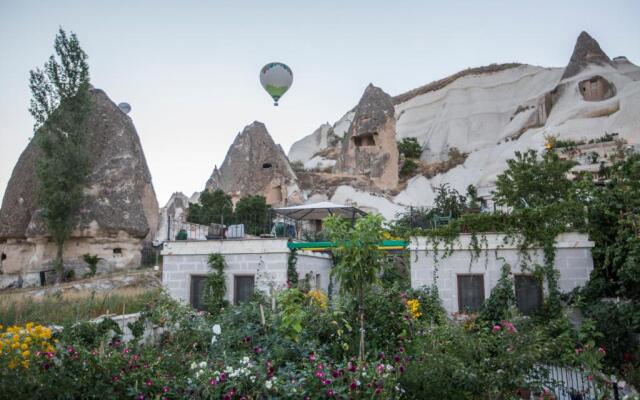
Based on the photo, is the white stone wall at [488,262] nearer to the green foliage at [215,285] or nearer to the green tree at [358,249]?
the green foliage at [215,285]

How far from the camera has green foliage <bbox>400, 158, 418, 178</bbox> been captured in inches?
1581

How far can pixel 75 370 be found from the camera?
522 centimetres

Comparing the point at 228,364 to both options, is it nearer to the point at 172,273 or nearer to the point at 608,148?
the point at 172,273

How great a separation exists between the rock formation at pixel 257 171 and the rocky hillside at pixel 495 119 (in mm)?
1853

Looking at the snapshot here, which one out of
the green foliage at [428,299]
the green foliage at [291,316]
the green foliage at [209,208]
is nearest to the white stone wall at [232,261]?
the green foliage at [428,299]

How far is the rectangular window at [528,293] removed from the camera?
429 inches

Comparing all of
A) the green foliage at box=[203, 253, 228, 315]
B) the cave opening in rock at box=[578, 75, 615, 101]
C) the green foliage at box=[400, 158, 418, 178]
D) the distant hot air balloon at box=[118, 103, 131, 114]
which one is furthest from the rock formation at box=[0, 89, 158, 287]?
the cave opening in rock at box=[578, 75, 615, 101]

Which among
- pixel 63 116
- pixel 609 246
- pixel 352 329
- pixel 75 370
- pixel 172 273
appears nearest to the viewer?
pixel 75 370

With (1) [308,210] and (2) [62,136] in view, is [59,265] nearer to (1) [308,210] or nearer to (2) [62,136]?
(2) [62,136]

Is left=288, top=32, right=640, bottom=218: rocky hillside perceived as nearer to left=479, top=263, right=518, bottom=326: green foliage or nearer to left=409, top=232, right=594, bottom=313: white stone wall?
left=409, top=232, right=594, bottom=313: white stone wall

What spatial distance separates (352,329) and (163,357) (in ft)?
8.75

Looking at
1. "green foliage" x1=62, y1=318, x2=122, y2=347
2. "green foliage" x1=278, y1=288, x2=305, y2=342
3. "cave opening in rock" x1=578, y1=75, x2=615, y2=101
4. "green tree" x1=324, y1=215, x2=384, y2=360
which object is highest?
"cave opening in rock" x1=578, y1=75, x2=615, y2=101

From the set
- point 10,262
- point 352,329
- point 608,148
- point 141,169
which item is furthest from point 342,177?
point 352,329

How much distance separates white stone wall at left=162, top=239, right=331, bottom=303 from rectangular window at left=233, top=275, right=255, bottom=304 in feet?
0.33
